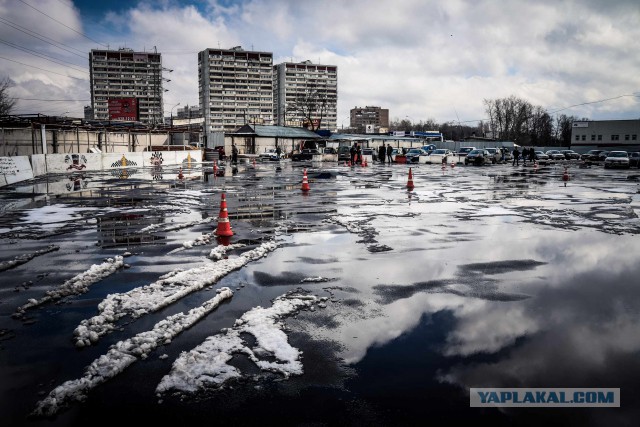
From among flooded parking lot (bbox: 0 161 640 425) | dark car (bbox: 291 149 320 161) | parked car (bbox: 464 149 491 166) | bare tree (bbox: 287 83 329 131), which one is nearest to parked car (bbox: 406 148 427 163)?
parked car (bbox: 464 149 491 166)

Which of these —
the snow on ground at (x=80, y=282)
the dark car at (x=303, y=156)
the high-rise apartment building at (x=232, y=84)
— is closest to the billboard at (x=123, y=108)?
the dark car at (x=303, y=156)

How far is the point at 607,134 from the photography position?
329ft

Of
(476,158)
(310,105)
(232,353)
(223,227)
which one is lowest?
(232,353)

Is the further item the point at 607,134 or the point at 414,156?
the point at 607,134

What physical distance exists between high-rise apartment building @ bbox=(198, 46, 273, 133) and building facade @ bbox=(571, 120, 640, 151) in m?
108

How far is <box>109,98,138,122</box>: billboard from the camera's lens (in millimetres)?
68688

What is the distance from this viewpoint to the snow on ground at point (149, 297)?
5012 mm

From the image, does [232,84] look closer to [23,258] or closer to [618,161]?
[618,161]

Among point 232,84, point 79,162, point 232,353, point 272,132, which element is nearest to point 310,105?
point 272,132

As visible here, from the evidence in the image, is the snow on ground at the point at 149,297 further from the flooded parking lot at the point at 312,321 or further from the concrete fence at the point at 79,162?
the concrete fence at the point at 79,162

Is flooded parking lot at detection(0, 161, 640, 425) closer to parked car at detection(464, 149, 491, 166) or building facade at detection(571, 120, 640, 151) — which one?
parked car at detection(464, 149, 491, 166)

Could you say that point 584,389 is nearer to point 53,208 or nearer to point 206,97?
point 53,208

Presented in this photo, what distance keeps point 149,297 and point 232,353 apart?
A: 2069mm

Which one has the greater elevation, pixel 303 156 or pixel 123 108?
pixel 123 108
